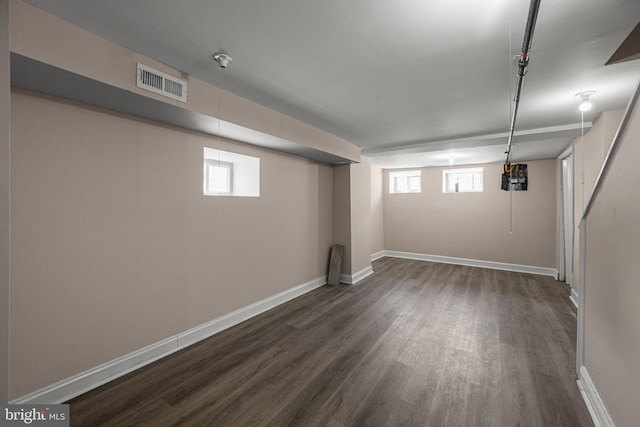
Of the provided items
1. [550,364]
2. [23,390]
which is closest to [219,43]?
[23,390]

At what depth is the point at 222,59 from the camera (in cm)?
199

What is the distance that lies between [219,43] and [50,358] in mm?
2566

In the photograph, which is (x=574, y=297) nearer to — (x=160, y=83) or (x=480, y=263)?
(x=480, y=263)

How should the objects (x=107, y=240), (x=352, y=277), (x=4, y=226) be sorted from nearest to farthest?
(x=4, y=226)
(x=107, y=240)
(x=352, y=277)

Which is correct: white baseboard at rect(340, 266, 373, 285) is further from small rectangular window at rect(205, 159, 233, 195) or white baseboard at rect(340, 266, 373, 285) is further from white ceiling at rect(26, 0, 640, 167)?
white ceiling at rect(26, 0, 640, 167)

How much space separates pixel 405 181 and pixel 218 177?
5450 mm

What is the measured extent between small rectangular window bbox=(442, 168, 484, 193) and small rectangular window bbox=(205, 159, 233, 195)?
536cm

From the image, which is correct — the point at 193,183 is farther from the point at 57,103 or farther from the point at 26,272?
the point at 26,272

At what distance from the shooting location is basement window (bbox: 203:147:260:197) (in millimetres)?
3215

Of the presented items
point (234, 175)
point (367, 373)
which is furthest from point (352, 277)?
point (234, 175)

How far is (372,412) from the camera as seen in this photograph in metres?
1.82

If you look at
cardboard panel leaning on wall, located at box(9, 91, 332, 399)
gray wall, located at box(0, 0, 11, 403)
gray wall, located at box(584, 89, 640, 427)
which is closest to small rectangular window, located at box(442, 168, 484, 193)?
gray wall, located at box(584, 89, 640, 427)

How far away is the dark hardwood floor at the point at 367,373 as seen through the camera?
5.88 ft

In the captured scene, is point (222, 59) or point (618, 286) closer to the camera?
point (618, 286)
